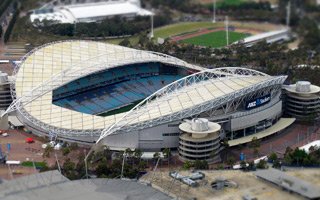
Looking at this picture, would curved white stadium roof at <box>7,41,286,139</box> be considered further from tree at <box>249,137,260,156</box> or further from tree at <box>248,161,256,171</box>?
tree at <box>248,161,256,171</box>

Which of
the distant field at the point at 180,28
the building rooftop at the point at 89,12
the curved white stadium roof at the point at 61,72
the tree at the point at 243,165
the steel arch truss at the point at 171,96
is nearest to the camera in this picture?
the tree at the point at 243,165

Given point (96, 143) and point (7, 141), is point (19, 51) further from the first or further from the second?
point (96, 143)

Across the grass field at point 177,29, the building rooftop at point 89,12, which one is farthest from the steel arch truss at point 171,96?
the building rooftop at point 89,12

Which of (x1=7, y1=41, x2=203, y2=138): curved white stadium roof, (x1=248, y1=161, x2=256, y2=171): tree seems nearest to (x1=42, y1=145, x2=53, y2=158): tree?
(x1=7, y1=41, x2=203, y2=138): curved white stadium roof

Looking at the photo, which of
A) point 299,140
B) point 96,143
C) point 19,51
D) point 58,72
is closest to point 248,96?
point 299,140

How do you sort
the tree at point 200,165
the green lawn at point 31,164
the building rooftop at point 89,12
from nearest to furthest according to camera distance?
the tree at point 200,165 → the green lawn at point 31,164 → the building rooftop at point 89,12

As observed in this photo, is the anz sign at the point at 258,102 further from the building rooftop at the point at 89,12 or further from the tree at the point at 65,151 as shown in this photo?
the building rooftop at the point at 89,12

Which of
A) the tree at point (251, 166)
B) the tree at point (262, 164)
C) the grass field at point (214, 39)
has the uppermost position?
the grass field at point (214, 39)

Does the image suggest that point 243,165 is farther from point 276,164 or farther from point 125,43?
point 125,43
